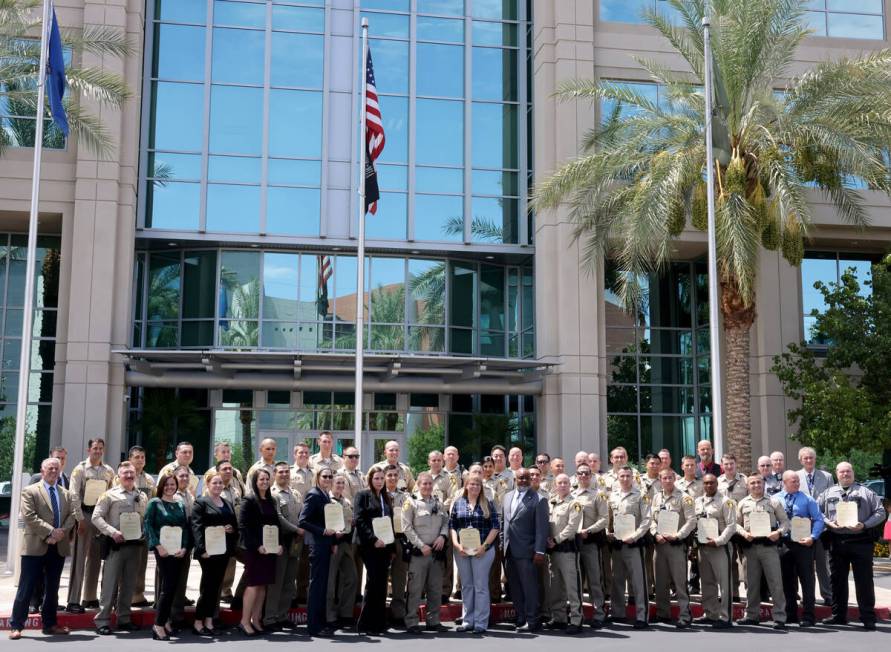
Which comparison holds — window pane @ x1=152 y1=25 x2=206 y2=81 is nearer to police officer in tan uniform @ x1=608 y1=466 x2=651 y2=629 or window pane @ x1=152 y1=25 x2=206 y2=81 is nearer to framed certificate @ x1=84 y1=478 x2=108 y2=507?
framed certificate @ x1=84 y1=478 x2=108 y2=507

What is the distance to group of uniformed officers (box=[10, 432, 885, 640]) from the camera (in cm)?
1129

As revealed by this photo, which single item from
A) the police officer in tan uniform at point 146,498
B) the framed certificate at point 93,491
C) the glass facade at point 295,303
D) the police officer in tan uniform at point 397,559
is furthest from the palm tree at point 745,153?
the framed certificate at point 93,491

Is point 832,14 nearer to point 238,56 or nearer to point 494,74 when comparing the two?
point 494,74

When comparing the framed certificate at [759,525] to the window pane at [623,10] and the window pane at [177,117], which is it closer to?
the window pane at [623,10]

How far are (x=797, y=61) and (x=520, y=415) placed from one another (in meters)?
12.6

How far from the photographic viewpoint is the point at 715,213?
66.0 feet

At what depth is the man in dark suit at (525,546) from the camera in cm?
1184

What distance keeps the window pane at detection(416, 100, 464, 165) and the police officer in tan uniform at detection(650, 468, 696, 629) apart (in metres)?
16.2

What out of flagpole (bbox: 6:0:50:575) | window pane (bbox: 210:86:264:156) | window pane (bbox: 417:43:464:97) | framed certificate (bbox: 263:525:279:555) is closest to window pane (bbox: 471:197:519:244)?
window pane (bbox: 417:43:464:97)

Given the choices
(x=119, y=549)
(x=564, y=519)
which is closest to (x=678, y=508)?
(x=564, y=519)

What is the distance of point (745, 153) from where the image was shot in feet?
67.2

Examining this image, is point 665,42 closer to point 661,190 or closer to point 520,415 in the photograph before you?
point 661,190

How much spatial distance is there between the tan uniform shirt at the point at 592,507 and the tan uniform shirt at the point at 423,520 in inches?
73.0

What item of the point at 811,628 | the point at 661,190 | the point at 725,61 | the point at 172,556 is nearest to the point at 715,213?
the point at 661,190
